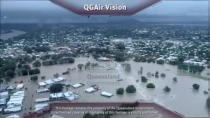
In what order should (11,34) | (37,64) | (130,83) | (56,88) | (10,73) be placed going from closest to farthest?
(56,88)
(130,83)
(10,73)
(37,64)
(11,34)

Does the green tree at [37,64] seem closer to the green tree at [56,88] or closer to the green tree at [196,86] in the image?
the green tree at [56,88]

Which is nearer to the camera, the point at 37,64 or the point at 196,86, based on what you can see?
the point at 196,86

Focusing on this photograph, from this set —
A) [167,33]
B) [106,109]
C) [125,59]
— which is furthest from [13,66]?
[167,33]

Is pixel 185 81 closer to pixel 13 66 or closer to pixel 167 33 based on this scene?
pixel 167 33

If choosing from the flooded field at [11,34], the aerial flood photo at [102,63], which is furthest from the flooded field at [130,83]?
the flooded field at [11,34]

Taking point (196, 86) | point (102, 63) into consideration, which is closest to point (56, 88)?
point (102, 63)

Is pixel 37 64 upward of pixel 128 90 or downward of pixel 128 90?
upward

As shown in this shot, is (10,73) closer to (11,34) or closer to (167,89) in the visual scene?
(167,89)
